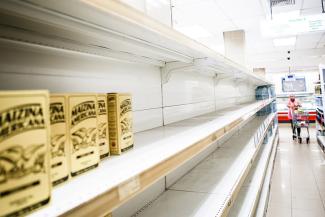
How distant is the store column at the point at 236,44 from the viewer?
5.95m

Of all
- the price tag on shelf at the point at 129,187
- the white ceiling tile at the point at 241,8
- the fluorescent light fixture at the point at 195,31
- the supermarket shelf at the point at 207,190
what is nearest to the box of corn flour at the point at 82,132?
the price tag on shelf at the point at 129,187

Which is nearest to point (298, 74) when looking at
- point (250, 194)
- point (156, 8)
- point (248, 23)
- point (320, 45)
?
point (320, 45)

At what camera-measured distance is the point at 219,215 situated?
4.06ft

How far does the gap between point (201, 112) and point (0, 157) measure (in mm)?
2308

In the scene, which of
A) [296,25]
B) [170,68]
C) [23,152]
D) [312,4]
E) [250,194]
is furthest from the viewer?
[312,4]

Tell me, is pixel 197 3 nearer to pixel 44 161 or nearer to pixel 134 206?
pixel 134 206

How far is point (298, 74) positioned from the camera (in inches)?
531

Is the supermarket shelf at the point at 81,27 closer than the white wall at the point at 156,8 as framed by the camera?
Yes

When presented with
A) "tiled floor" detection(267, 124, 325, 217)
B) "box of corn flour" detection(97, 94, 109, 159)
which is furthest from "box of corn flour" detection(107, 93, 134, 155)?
"tiled floor" detection(267, 124, 325, 217)

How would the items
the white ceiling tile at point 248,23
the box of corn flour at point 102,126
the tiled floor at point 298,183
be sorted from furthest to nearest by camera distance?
the white ceiling tile at point 248,23 → the tiled floor at point 298,183 → the box of corn flour at point 102,126

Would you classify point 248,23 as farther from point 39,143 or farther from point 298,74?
point 298,74

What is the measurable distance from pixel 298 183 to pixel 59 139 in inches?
175

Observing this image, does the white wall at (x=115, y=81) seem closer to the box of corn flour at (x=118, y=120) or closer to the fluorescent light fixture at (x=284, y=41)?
the box of corn flour at (x=118, y=120)

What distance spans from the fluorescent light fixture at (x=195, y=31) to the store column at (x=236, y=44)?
45 cm
